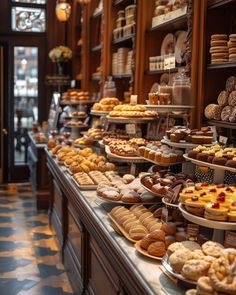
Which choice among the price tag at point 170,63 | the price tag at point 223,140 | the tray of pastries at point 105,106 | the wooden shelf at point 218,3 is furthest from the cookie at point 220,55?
the tray of pastries at point 105,106

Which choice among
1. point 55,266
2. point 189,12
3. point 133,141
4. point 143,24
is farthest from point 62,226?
point 189,12

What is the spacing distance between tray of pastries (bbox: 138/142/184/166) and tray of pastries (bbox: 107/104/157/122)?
0.67 meters

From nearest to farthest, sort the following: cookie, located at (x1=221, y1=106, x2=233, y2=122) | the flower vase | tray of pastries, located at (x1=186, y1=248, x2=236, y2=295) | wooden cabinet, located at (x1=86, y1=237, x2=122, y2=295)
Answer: tray of pastries, located at (x1=186, y1=248, x2=236, y2=295) < wooden cabinet, located at (x1=86, y1=237, x2=122, y2=295) < cookie, located at (x1=221, y1=106, x2=233, y2=122) < the flower vase

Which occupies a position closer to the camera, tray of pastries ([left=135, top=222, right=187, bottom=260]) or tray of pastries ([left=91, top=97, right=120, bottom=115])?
tray of pastries ([left=135, top=222, right=187, bottom=260])

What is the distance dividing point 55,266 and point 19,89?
4.69 m

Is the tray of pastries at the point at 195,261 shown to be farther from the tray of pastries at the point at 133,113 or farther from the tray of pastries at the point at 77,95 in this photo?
the tray of pastries at the point at 77,95

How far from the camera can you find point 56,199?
552cm

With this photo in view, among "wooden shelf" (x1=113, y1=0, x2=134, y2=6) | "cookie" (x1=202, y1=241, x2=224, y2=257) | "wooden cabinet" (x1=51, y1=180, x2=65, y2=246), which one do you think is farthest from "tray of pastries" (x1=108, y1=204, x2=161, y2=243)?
"wooden shelf" (x1=113, y1=0, x2=134, y2=6)

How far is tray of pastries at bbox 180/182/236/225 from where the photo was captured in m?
2.08

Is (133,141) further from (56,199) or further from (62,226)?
(56,199)

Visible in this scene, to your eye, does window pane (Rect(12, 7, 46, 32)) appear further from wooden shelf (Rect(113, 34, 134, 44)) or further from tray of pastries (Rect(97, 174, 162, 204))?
tray of pastries (Rect(97, 174, 162, 204))

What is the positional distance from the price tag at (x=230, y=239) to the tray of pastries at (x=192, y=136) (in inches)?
38.4

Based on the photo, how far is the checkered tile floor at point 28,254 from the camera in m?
4.14

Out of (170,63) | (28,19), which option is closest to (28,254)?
(170,63)
